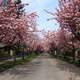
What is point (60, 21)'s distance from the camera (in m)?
32.5

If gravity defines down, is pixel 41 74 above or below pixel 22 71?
above

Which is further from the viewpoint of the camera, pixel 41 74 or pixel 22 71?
pixel 22 71

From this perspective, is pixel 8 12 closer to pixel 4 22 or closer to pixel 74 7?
pixel 4 22

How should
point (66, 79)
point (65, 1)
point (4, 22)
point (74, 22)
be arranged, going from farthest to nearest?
point (65, 1) → point (74, 22) → point (4, 22) → point (66, 79)

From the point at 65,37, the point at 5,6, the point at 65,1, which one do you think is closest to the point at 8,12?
the point at 5,6

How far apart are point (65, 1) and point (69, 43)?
2085 centimetres

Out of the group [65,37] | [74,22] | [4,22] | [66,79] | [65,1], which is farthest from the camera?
[65,37]

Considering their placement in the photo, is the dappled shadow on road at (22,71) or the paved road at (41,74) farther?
the dappled shadow on road at (22,71)

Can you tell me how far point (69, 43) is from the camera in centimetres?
5266

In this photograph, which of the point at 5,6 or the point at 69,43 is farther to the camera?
the point at 69,43

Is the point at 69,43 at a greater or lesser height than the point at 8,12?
lesser

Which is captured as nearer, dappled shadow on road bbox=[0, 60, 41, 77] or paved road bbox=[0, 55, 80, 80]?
paved road bbox=[0, 55, 80, 80]

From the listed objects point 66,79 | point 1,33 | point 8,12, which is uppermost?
point 8,12

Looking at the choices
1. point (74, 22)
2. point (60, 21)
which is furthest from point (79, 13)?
point (60, 21)
